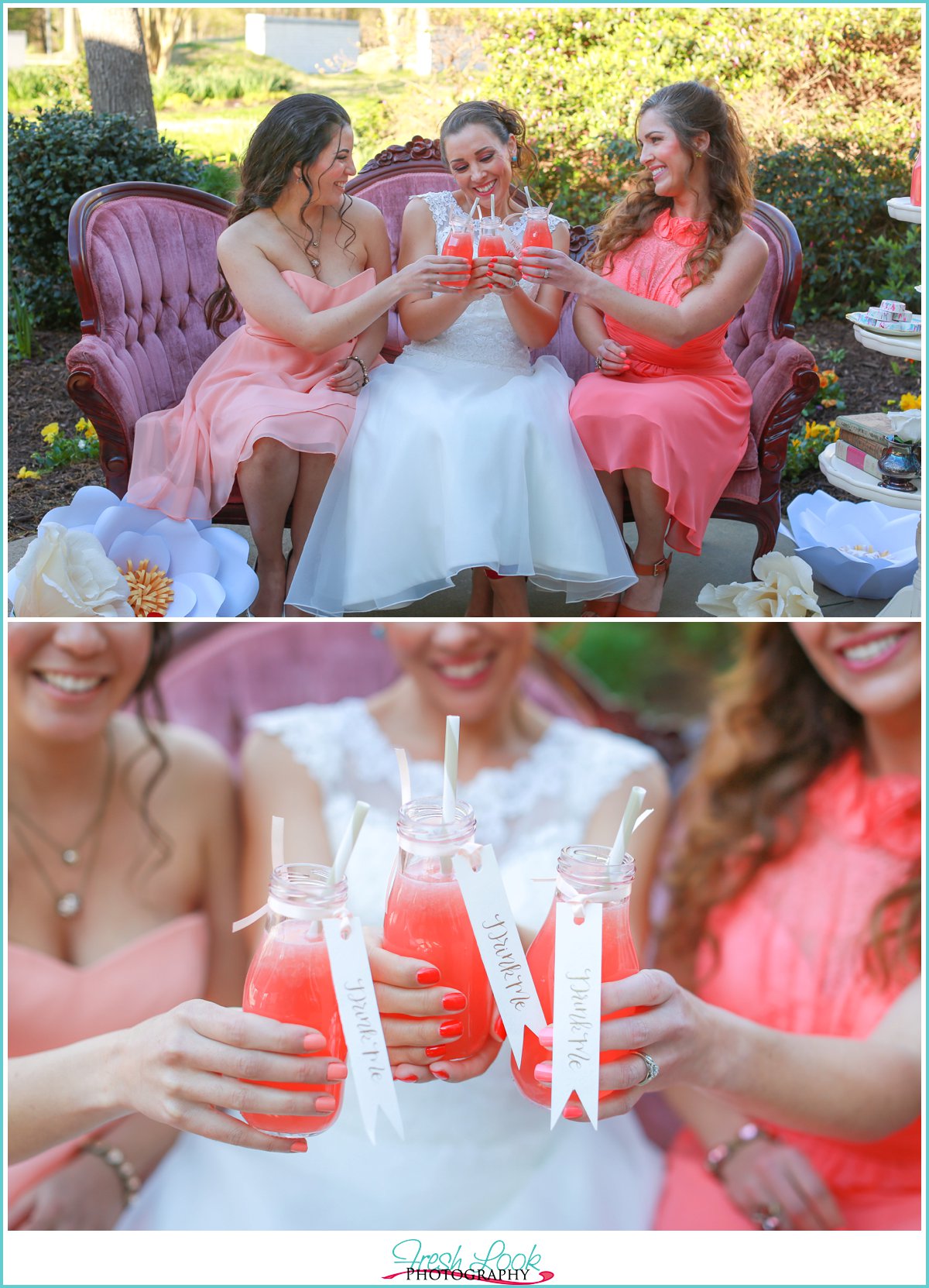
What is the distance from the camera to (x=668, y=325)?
3.01 meters

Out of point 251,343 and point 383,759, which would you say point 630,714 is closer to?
point 383,759

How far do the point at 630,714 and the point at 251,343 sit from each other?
166 centimetres

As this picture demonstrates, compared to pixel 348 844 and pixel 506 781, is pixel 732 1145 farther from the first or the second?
pixel 348 844

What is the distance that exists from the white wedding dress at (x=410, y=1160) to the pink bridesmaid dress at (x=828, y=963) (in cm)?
15

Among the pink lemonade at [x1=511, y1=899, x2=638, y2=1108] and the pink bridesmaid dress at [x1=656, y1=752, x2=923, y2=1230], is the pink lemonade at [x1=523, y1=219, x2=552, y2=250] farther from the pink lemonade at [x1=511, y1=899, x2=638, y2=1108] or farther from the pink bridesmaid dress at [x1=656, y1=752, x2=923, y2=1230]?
the pink lemonade at [x1=511, y1=899, x2=638, y2=1108]

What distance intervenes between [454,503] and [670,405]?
668 mm

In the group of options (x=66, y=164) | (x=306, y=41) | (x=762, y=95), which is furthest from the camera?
(x=306, y=41)

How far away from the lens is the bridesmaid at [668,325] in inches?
118

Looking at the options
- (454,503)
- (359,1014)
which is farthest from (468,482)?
(359,1014)

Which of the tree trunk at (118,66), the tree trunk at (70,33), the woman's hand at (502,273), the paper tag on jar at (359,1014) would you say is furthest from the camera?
the tree trunk at (70,33)

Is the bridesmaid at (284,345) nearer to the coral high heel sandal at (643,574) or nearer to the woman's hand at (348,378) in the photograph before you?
the woman's hand at (348,378)

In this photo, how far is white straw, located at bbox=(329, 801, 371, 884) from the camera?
1.42 m

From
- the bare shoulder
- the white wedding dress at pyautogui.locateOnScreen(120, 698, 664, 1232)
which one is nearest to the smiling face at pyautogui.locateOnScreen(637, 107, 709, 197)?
the bare shoulder

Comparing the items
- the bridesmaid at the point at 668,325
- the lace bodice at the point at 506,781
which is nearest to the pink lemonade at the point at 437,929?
the lace bodice at the point at 506,781
